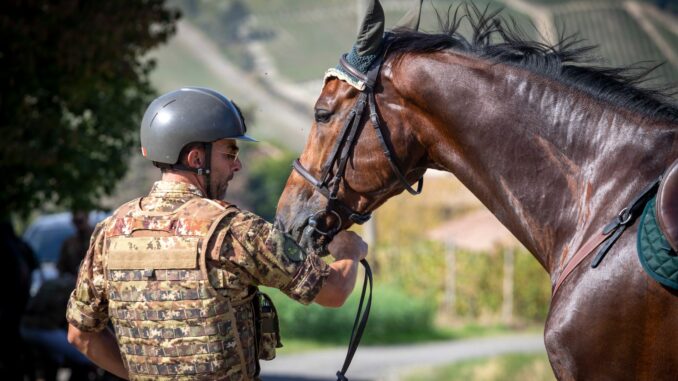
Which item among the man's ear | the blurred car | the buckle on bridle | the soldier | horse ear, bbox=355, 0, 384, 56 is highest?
horse ear, bbox=355, 0, 384, 56

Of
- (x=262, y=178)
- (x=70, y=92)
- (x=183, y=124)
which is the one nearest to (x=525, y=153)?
(x=183, y=124)

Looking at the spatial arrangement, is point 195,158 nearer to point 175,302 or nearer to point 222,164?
point 222,164

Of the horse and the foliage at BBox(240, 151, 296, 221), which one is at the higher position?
the horse

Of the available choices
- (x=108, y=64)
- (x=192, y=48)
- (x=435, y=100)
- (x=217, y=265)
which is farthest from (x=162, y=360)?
(x=192, y=48)

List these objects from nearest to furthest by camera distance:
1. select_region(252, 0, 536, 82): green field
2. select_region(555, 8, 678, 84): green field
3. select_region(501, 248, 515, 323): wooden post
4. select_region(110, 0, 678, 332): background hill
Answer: select_region(501, 248, 515, 323): wooden post
select_region(110, 0, 678, 332): background hill
select_region(555, 8, 678, 84): green field
select_region(252, 0, 536, 82): green field

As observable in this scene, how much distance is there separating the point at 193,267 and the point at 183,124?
57cm

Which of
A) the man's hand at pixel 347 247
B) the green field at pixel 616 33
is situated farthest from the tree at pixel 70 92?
the green field at pixel 616 33

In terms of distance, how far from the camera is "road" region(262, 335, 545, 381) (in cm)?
1377

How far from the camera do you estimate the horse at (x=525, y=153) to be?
3336 millimetres

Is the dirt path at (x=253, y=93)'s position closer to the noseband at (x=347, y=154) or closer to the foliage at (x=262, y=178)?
the foliage at (x=262, y=178)

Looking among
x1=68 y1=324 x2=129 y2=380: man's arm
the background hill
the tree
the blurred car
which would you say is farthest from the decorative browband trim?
the blurred car

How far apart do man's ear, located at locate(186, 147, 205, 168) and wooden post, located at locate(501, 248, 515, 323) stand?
17578 mm

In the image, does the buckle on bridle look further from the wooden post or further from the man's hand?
the wooden post

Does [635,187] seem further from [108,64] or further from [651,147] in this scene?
[108,64]
